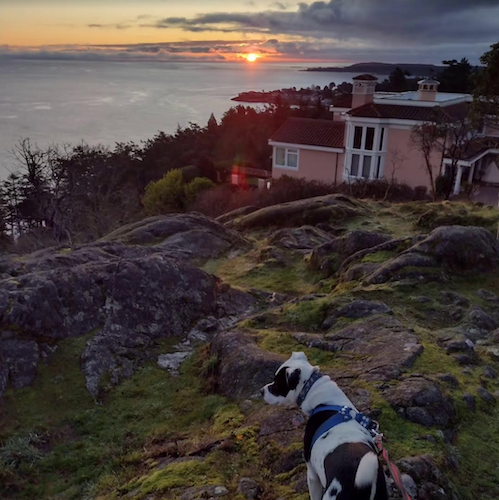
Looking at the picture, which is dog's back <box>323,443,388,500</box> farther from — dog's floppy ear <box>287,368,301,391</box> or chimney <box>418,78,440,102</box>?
chimney <box>418,78,440,102</box>

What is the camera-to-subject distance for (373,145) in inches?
1604

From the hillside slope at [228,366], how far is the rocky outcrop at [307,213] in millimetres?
6447

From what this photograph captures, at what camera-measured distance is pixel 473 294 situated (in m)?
10.1

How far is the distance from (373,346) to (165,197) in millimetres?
35494

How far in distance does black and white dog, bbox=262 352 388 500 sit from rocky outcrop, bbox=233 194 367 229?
15523mm

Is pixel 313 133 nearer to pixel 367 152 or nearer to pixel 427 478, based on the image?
pixel 367 152

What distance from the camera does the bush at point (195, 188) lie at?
135 ft

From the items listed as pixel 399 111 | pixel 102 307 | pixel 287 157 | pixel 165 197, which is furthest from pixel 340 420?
pixel 287 157

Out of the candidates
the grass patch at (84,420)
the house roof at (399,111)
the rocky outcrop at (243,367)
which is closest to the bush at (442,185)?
the house roof at (399,111)

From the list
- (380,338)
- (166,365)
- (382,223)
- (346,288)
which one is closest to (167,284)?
(166,365)

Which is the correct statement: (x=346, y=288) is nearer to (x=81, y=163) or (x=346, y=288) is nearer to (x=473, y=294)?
(x=473, y=294)

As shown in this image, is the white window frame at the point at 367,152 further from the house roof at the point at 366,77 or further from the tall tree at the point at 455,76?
the tall tree at the point at 455,76

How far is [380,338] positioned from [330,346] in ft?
2.71

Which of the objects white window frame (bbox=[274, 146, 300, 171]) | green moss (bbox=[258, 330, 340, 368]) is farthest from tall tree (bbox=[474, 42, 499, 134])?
white window frame (bbox=[274, 146, 300, 171])
